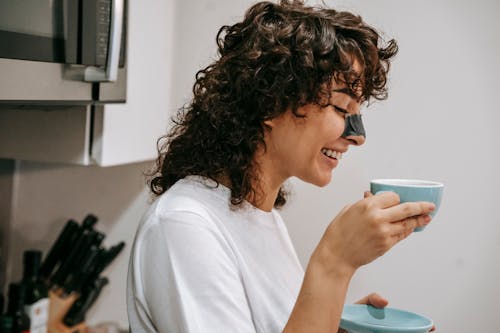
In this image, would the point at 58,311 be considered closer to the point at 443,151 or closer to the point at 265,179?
the point at 265,179

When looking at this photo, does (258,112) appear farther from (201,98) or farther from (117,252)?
(117,252)

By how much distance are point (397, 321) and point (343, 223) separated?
14.3 inches

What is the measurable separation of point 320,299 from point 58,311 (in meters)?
1.09

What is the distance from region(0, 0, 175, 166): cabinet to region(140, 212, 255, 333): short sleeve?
0.50m

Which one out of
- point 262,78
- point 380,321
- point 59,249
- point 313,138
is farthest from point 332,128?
point 59,249

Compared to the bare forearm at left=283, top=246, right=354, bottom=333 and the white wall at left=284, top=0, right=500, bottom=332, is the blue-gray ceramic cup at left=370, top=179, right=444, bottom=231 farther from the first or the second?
the white wall at left=284, top=0, right=500, bottom=332

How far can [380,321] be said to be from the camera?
1180mm

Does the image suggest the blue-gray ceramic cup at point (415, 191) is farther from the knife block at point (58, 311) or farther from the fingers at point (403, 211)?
the knife block at point (58, 311)

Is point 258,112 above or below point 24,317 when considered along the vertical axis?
above

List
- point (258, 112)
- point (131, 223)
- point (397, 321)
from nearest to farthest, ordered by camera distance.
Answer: point (258, 112) → point (397, 321) → point (131, 223)

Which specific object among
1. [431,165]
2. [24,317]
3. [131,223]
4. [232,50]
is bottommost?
[24,317]

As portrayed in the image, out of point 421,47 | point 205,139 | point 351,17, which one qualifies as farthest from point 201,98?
point 421,47

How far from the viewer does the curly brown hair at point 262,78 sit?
1014 mm

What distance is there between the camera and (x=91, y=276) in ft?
5.91
